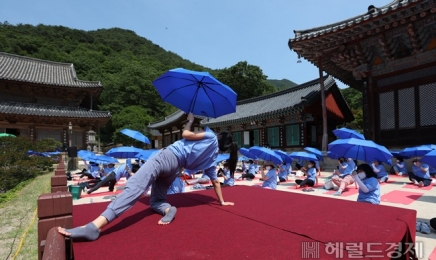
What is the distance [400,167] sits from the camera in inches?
405

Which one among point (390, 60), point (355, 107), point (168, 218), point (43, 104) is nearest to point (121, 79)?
point (43, 104)

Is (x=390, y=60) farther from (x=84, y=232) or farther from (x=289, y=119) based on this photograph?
(x=84, y=232)

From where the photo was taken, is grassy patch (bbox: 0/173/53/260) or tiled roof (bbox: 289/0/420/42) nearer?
grassy patch (bbox: 0/173/53/260)

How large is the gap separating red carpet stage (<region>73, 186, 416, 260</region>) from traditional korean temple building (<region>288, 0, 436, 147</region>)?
27.5 feet

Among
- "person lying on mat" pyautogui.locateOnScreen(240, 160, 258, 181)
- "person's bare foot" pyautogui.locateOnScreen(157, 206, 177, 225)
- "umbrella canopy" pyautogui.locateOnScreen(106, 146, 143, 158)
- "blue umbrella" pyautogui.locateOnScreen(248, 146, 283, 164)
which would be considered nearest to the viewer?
"person's bare foot" pyautogui.locateOnScreen(157, 206, 177, 225)

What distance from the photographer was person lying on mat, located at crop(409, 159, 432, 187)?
7.93 m

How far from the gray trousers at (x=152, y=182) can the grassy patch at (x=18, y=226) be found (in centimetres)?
208

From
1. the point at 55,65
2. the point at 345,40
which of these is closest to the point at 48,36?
the point at 55,65

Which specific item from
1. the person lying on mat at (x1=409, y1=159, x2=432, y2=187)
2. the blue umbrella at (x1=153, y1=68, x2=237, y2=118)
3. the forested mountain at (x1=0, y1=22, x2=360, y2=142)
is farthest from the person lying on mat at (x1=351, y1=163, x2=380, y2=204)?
the forested mountain at (x1=0, y1=22, x2=360, y2=142)

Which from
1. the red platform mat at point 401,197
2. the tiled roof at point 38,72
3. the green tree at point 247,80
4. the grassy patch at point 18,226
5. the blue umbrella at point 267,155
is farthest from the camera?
the green tree at point 247,80

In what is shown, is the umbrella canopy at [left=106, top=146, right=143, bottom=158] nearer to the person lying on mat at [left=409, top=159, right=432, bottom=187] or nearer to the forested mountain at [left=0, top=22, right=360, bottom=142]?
the person lying on mat at [left=409, top=159, right=432, bottom=187]

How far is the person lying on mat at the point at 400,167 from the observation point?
401 inches

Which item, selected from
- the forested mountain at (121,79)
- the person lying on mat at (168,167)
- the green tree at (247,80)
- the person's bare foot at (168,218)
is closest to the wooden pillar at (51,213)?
the person lying on mat at (168,167)

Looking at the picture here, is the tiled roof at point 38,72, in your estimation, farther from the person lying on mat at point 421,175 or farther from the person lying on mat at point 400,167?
the person lying on mat at point 421,175
